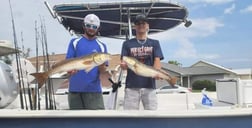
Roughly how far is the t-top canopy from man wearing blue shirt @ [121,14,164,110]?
1455mm

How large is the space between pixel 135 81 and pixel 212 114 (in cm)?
87

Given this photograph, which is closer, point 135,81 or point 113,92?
point 135,81

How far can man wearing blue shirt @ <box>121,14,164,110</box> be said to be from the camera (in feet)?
12.7

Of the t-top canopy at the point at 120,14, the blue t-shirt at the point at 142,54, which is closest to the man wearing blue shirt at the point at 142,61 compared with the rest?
the blue t-shirt at the point at 142,54

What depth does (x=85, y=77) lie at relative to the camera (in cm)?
381

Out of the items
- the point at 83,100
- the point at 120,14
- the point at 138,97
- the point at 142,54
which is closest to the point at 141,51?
the point at 142,54

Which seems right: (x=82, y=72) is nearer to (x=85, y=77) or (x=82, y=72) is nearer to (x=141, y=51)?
(x=85, y=77)

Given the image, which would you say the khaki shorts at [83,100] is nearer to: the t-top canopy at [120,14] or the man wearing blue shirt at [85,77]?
the man wearing blue shirt at [85,77]

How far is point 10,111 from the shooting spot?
3.35 metres

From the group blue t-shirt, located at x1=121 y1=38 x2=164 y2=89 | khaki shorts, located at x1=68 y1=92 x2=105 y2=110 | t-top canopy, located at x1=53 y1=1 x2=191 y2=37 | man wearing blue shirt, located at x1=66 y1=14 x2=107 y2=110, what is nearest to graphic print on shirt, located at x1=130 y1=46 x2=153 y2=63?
blue t-shirt, located at x1=121 y1=38 x2=164 y2=89

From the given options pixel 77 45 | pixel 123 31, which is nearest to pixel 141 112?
pixel 77 45

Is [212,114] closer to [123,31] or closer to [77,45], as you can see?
[77,45]

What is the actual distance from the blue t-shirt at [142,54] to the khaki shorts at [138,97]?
0.04 m

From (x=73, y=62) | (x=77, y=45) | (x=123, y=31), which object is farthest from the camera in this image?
(x=123, y=31)
